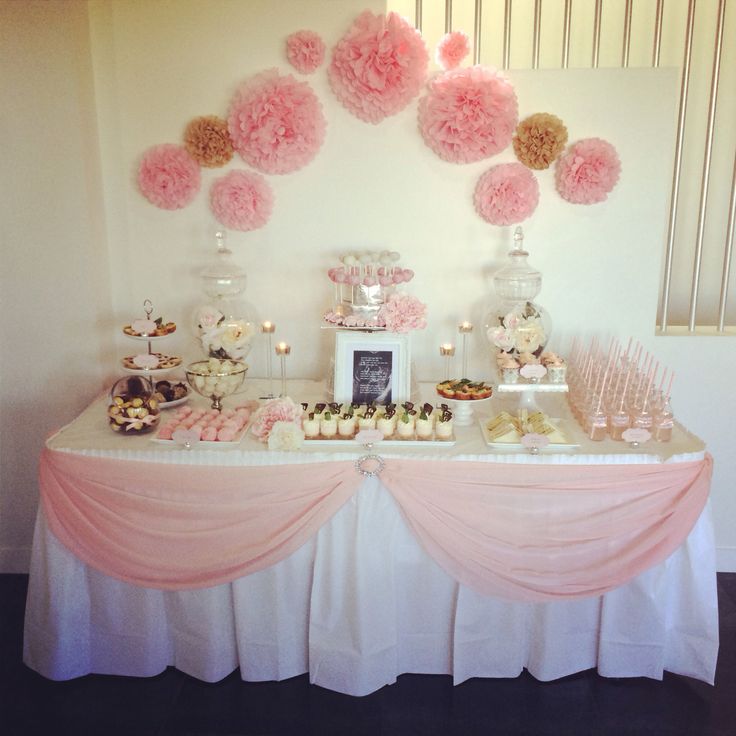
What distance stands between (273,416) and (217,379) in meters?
0.29

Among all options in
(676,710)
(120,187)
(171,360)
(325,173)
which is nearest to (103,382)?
(171,360)

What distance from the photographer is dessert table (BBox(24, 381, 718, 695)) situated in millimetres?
2264

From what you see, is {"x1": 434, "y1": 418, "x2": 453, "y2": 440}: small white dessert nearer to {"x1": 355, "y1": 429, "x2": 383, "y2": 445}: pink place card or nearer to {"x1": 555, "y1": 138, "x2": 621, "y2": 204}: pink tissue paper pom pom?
{"x1": 355, "y1": 429, "x2": 383, "y2": 445}: pink place card

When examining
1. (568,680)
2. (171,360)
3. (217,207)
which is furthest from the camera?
(217,207)

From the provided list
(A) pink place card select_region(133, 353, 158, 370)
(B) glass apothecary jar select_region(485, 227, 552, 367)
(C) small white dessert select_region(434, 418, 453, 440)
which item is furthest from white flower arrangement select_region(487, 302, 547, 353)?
(A) pink place card select_region(133, 353, 158, 370)

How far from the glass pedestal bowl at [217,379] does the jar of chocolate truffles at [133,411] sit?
16cm

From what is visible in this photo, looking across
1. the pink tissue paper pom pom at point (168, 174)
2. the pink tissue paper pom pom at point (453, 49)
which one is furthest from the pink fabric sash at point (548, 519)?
the pink tissue paper pom pom at point (453, 49)

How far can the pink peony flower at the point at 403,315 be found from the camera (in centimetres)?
253

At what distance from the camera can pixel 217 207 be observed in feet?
9.52

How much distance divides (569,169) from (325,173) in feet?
3.02

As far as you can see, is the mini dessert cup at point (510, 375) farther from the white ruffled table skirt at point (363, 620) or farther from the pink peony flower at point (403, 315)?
the white ruffled table skirt at point (363, 620)

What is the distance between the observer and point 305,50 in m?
2.73

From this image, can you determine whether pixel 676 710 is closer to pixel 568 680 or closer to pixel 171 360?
pixel 568 680

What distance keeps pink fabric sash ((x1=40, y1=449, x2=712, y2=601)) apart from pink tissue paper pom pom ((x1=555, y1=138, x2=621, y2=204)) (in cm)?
110
